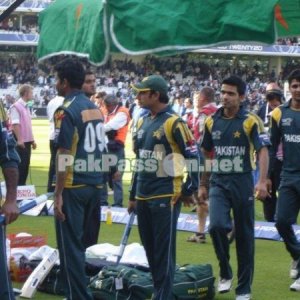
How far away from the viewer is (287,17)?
5703 millimetres

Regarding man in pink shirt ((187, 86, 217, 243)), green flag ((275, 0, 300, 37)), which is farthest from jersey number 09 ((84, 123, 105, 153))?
man in pink shirt ((187, 86, 217, 243))

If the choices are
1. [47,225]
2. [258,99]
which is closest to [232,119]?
[47,225]

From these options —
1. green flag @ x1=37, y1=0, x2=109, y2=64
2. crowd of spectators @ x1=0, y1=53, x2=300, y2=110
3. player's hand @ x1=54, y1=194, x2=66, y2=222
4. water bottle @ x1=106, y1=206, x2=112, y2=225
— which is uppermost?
green flag @ x1=37, y1=0, x2=109, y2=64

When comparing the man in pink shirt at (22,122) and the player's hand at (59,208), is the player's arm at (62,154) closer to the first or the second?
the player's hand at (59,208)

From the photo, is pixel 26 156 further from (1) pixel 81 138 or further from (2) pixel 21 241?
(1) pixel 81 138

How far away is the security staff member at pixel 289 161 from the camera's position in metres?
8.66

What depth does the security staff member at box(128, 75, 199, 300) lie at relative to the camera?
282 inches

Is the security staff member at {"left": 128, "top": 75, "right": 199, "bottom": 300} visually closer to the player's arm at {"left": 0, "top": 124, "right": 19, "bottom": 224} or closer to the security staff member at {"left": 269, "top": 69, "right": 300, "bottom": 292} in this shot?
the player's arm at {"left": 0, "top": 124, "right": 19, "bottom": 224}

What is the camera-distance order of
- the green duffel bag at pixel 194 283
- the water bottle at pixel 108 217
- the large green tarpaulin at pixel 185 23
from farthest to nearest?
the water bottle at pixel 108 217 < the green duffel bag at pixel 194 283 < the large green tarpaulin at pixel 185 23

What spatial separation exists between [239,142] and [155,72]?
56.3m

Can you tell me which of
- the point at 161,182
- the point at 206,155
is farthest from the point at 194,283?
the point at 206,155

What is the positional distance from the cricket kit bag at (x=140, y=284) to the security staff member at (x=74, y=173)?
0.45 m

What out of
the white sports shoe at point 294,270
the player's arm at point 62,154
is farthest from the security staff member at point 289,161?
the player's arm at point 62,154

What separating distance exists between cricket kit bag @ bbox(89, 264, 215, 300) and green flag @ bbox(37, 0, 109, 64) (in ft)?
6.85
